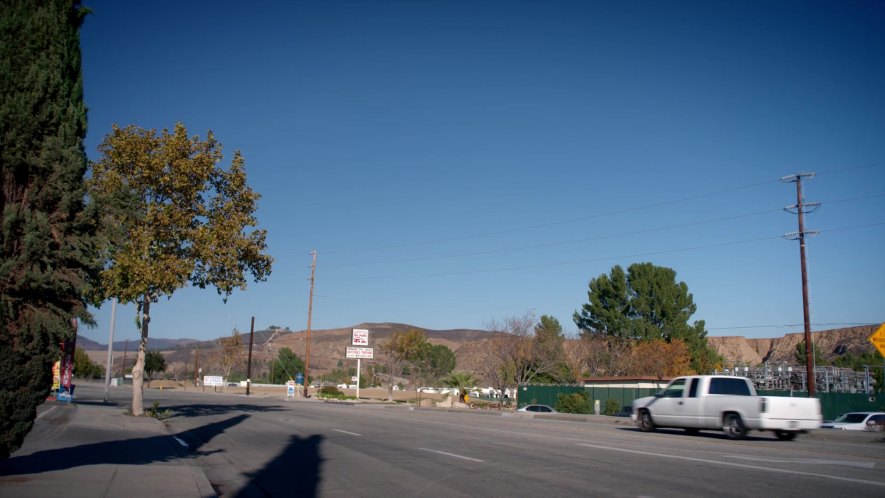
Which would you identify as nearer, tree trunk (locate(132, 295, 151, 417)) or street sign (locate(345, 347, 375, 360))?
tree trunk (locate(132, 295, 151, 417))

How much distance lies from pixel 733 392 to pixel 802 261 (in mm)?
19120

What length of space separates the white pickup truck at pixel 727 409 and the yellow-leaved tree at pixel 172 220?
16130 millimetres

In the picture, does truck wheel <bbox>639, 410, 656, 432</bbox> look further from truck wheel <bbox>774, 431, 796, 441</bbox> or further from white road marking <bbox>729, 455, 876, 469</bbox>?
white road marking <bbox>729, 455, 876, 469</bbox>

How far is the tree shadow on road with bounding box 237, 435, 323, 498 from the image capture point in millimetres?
10953

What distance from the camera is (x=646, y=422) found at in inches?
907

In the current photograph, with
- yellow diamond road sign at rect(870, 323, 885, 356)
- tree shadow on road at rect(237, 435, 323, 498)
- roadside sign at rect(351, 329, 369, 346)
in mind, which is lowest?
tree shadow on road at rect(237, 435, 323, 498)

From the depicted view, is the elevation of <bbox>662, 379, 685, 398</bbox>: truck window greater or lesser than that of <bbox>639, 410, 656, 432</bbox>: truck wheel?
greater

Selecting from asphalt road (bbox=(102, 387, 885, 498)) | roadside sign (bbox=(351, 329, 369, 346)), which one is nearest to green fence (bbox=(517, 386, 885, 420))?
roadside sign (bbox=(351, 329, 369, 346))

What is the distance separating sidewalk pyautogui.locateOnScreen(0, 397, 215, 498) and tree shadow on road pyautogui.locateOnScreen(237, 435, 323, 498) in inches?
37.6

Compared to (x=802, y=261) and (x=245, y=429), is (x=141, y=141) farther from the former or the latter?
(x=802, y=261)

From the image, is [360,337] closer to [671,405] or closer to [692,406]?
[671,405]

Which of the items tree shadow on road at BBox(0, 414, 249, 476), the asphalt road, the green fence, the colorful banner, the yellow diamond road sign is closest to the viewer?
the asphalt road

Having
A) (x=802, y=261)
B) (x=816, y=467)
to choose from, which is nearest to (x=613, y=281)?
(x=802, y=261)

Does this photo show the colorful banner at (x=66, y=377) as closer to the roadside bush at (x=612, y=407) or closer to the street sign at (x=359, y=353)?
the roadside bush at (x=612, y=407)
